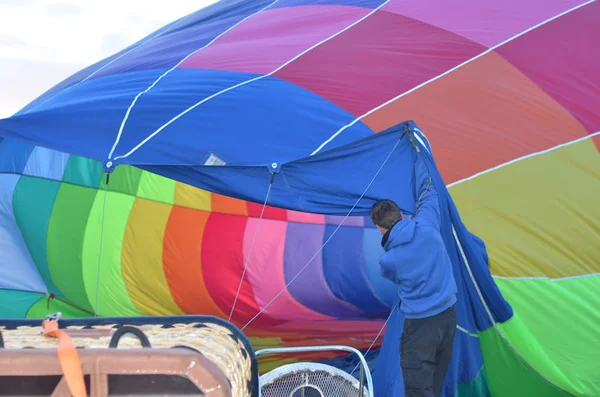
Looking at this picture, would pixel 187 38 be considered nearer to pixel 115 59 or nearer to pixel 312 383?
pixel 115 59

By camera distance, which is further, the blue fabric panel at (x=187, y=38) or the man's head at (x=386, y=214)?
the blue fabric panel at (x=187, y=38)

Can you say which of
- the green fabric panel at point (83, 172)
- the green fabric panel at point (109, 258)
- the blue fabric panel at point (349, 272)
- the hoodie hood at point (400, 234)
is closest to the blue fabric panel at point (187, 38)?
the green fabric panel at point (83, 172)

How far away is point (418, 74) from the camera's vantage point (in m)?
4.00

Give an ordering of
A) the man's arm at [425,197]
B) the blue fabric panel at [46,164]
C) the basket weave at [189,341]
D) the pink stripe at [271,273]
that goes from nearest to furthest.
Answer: the basket weave at [189,341] < the man's arm at [425,197] < the pink stripe at [271,273] < the blue fabric panel at [46,164]

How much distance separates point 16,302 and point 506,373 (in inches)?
126

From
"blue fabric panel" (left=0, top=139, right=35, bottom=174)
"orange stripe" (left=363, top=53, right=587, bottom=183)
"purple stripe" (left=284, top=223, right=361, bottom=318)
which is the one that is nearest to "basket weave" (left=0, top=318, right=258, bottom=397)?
"orange stripe" (left=363, top=53, right=587, bottom=183)

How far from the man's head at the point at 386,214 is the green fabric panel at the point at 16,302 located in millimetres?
2882

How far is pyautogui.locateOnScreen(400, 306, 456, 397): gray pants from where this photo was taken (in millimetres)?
2729

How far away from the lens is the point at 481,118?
12.6 ft

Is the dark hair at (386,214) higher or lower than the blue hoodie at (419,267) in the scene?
higher

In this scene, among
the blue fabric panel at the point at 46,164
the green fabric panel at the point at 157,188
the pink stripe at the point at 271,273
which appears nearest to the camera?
the pink stripe at the point at 271,273

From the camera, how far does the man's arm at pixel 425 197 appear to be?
9.57 feet

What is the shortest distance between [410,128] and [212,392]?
2.13 m

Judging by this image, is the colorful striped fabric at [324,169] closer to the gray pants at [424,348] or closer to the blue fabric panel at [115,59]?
the blue fabric panel at [115,59]
